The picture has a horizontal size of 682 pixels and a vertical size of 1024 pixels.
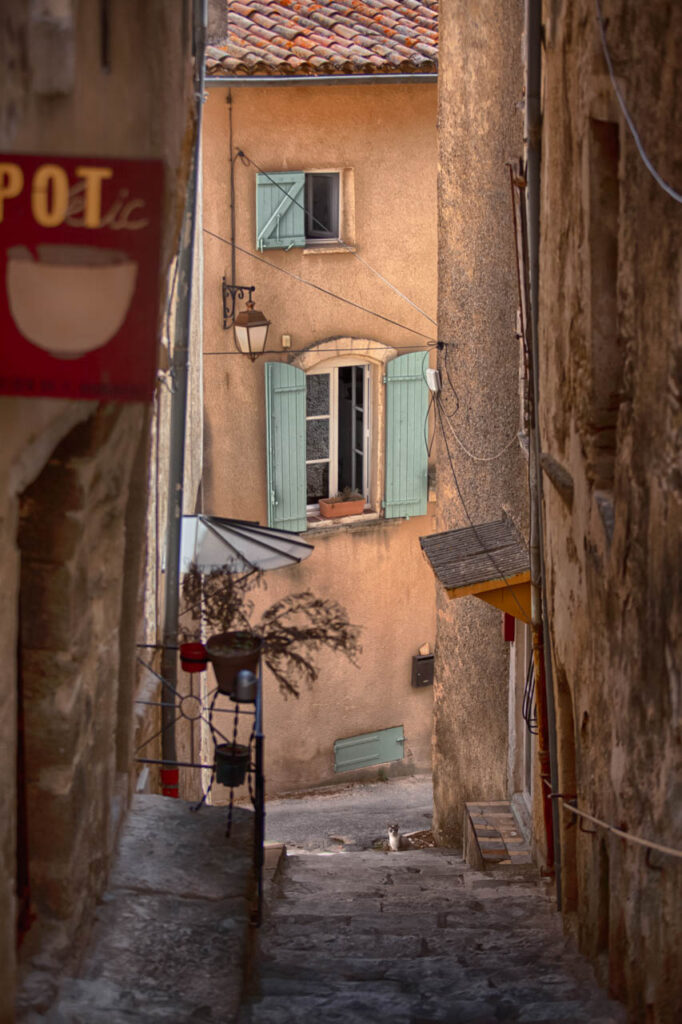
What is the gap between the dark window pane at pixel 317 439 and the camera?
12.5 m

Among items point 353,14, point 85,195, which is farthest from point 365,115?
point 85,195

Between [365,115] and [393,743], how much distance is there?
6.01 m

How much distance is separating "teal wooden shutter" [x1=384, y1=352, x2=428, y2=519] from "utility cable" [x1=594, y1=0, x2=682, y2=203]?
7147mm

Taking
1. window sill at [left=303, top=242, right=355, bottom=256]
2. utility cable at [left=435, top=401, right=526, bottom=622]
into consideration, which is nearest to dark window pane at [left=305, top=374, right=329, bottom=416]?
window sill at [left=303, top=242, right=355, bottom=256]

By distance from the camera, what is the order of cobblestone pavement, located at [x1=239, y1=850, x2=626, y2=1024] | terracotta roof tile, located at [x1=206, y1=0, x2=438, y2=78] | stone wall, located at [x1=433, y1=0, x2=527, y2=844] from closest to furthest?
cobblestone pavement, located at [x1=239, y1=850, x2=626, y2=1024] → stone wall, located at [x1=433, y1=0, x2=527, y2=844] → terracotta roof tile, located at [x1=206, y1=0, x2=438, y2=78]

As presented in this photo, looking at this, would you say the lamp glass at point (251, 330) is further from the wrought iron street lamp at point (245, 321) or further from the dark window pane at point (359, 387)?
the dark window pane at point (359, 387)

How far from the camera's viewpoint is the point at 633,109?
4.61 meters

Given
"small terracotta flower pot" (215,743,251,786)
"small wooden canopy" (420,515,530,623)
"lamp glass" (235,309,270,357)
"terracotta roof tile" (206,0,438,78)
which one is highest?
"terracotta roof tile" (206,0,438,78)

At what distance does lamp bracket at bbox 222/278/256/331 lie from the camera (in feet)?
37.6

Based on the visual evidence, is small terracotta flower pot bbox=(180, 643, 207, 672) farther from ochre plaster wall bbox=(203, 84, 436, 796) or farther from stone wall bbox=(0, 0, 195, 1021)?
ochre plaster wall bbox=(203, 84, 436, 796)

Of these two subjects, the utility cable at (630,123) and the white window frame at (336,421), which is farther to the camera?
the white window frame at (336,421)

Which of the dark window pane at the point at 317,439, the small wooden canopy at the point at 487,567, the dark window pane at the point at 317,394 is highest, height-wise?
the dark window pane at the point at 317,394

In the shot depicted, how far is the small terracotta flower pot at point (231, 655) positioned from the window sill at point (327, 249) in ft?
20.0

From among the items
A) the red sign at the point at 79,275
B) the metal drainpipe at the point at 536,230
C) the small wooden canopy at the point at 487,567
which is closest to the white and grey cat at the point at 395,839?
the small wooden canopy at the point at 487,567
